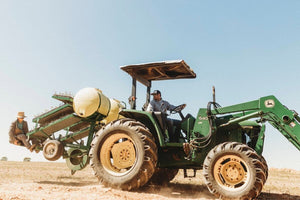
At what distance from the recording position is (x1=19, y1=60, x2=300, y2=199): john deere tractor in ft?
17.3

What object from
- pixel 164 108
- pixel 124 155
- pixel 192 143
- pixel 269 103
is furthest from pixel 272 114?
pixel 124 155

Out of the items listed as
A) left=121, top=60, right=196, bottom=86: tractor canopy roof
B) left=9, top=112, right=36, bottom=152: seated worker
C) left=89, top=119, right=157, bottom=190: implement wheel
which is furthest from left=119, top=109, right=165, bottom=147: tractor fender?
left=9, top=112, right=36, bottom=152: seated worker

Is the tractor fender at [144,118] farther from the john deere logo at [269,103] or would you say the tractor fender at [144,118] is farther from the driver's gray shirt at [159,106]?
the john deere logo at [269,103]

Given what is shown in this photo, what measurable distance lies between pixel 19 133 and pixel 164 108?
629cm

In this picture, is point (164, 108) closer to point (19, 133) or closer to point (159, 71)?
point (159, 71)

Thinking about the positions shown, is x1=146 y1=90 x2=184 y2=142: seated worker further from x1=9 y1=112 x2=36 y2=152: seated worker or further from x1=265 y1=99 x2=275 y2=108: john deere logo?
x1=9 y1=112 x2=36 y2=152: seated worker

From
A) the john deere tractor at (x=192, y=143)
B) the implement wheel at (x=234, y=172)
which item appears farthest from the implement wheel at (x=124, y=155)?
the implement wheel at (x=234, y=172)

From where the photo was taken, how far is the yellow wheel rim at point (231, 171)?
5.25m

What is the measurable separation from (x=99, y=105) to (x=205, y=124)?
13.5 feet

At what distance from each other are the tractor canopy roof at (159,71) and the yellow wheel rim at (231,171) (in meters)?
2.48

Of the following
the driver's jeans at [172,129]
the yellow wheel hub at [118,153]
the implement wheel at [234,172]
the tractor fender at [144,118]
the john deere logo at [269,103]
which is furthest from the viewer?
the driver's jeans at [172,129]

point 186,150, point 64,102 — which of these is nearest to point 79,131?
point 64,102

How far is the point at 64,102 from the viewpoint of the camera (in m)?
10.8

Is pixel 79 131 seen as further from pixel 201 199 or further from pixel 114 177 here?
pixel 201 199
